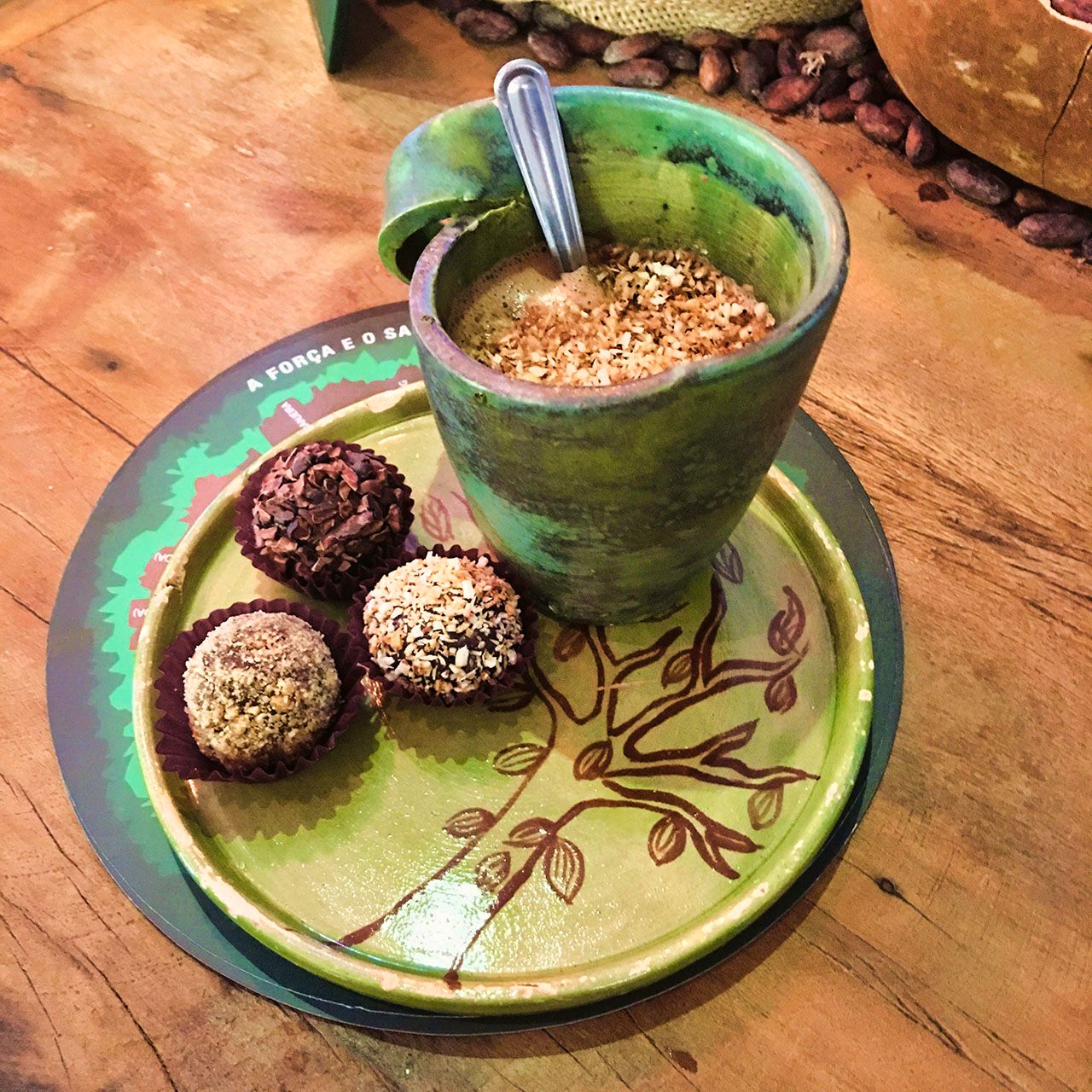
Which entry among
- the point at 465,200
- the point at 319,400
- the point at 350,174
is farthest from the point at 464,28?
the point at 465,200

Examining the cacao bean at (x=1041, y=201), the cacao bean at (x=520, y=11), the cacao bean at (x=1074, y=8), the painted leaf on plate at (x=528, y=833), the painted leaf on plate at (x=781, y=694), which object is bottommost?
the painted leaf on plate at (x=528, y=833)

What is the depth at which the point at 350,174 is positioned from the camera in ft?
3.72

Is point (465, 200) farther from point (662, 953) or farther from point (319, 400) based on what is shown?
point (662, 953)

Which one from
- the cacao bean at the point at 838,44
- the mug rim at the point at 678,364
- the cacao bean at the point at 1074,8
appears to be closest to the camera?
the mug rim at the point at 678,364

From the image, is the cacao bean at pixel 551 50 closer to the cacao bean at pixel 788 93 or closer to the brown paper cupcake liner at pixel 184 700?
the cacao bean at pixel 788 93

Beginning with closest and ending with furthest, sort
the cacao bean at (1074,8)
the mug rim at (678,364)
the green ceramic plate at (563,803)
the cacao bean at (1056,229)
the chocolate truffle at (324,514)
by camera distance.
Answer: the mug rim at (678,364)
the green ceramic plate at (563,803)
the chocolate truffle at (324,514)
the cacao bean at (1074,8)
the cacao bean at (1056,229)

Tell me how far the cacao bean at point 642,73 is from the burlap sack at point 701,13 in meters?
0.05

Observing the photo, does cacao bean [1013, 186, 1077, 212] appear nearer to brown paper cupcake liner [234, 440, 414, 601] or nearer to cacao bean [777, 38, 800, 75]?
cacao bean [777, 38, 800, 75]

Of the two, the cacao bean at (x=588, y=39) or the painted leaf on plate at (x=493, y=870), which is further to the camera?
the cacao bean at (x=588, y=39)

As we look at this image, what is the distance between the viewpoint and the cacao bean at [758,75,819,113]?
1.13 metres

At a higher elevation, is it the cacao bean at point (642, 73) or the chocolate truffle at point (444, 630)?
the cacao bean at point (642, 73)

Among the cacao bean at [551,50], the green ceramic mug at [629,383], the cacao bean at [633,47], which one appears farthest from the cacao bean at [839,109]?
the green ceramic mug at [629,383]

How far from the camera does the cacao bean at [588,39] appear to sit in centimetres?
120

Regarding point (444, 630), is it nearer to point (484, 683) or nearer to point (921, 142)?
point (484, 683)
